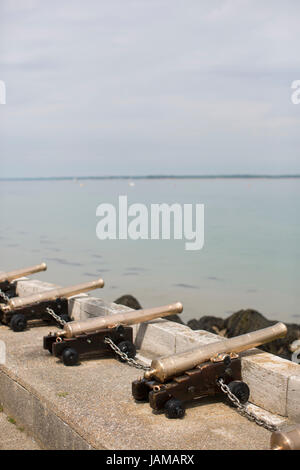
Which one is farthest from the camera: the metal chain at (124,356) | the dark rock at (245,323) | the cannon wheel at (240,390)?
the dark rock at (245,323)

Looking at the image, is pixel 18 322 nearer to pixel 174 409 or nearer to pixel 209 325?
pixel 174 409

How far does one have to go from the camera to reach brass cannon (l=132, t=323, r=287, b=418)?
475cm

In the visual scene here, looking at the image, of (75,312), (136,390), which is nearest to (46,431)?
(136,390)

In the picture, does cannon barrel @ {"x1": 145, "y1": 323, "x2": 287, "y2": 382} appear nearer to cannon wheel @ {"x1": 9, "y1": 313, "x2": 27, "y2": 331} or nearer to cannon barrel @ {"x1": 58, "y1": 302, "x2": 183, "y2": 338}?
cannon barrel @ {"x1": 58, "y1": 302, "x2": 183, "y2": 338}

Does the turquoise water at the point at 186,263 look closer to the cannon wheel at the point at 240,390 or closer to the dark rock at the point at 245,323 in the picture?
the dark rock at the point at 245,323

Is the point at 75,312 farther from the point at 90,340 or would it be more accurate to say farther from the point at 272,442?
the point at 272,442

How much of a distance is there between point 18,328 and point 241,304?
14398 mm

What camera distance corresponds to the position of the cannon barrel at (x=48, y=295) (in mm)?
7800

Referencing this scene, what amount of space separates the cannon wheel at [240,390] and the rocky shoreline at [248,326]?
22.0 ft

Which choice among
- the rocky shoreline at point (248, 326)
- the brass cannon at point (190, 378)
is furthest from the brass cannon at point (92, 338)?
the rocky shoreline at point (248, 326)

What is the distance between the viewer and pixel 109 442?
4230 millimetres

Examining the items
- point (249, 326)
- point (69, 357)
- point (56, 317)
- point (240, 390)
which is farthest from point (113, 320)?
point (249, 326)

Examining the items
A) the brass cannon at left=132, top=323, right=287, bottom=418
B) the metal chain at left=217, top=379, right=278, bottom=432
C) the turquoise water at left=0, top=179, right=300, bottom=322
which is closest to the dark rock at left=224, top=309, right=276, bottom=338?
the turquoise water at left=0, top=179, right=300, bottom=322

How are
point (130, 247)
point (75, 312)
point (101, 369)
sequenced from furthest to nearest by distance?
point (130, 247), point (75, 312), point (101, 369)
